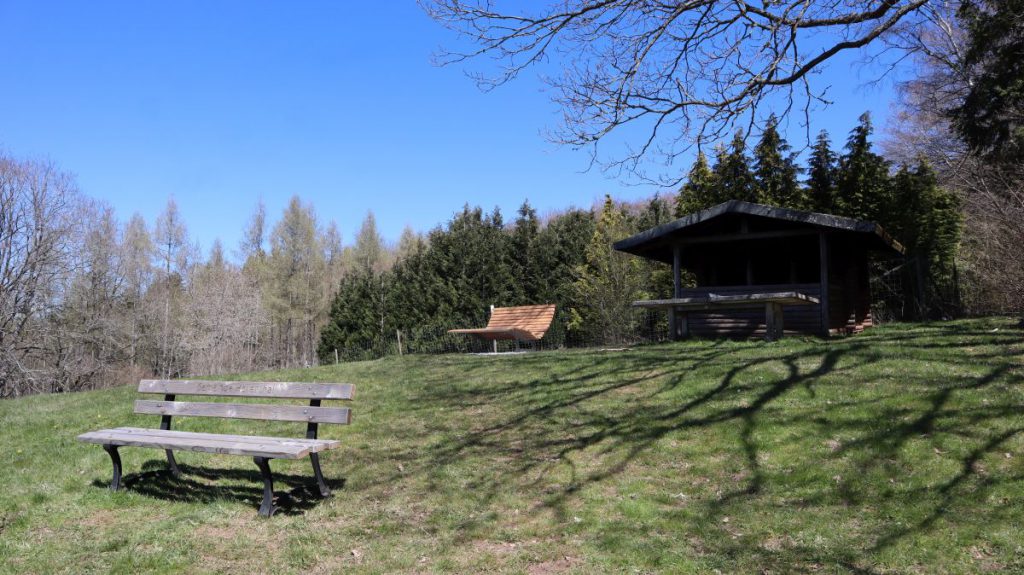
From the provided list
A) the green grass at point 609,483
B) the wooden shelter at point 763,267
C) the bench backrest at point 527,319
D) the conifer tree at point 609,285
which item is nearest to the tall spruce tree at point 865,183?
the wooden shelter at point 763,267

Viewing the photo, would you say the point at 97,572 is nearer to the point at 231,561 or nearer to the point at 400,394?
the point at 231,561

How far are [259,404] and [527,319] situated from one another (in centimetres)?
1433

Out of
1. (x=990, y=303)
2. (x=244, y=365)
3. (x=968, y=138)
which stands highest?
(x=968, y=138)

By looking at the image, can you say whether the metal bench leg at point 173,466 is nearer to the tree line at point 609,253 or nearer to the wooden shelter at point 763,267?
the wooden shelter at point 763,267

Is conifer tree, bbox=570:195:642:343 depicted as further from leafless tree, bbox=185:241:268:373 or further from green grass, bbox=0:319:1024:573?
leafless tree, bbox=185:241:268:373

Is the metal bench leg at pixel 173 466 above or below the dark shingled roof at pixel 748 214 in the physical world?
below

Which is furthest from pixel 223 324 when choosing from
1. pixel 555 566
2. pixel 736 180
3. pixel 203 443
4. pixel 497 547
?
pixel 555 566

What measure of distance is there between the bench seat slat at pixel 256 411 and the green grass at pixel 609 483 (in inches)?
25.0

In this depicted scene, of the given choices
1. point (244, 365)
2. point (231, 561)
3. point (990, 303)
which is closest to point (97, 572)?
point (231, 561)

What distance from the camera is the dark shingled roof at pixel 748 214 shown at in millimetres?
13070

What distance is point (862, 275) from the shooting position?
18.4 m

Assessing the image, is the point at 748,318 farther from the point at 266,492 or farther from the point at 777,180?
the point at 266,492

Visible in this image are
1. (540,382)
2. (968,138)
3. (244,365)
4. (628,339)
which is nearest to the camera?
(540,382)

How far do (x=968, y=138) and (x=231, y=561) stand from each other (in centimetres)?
1695
